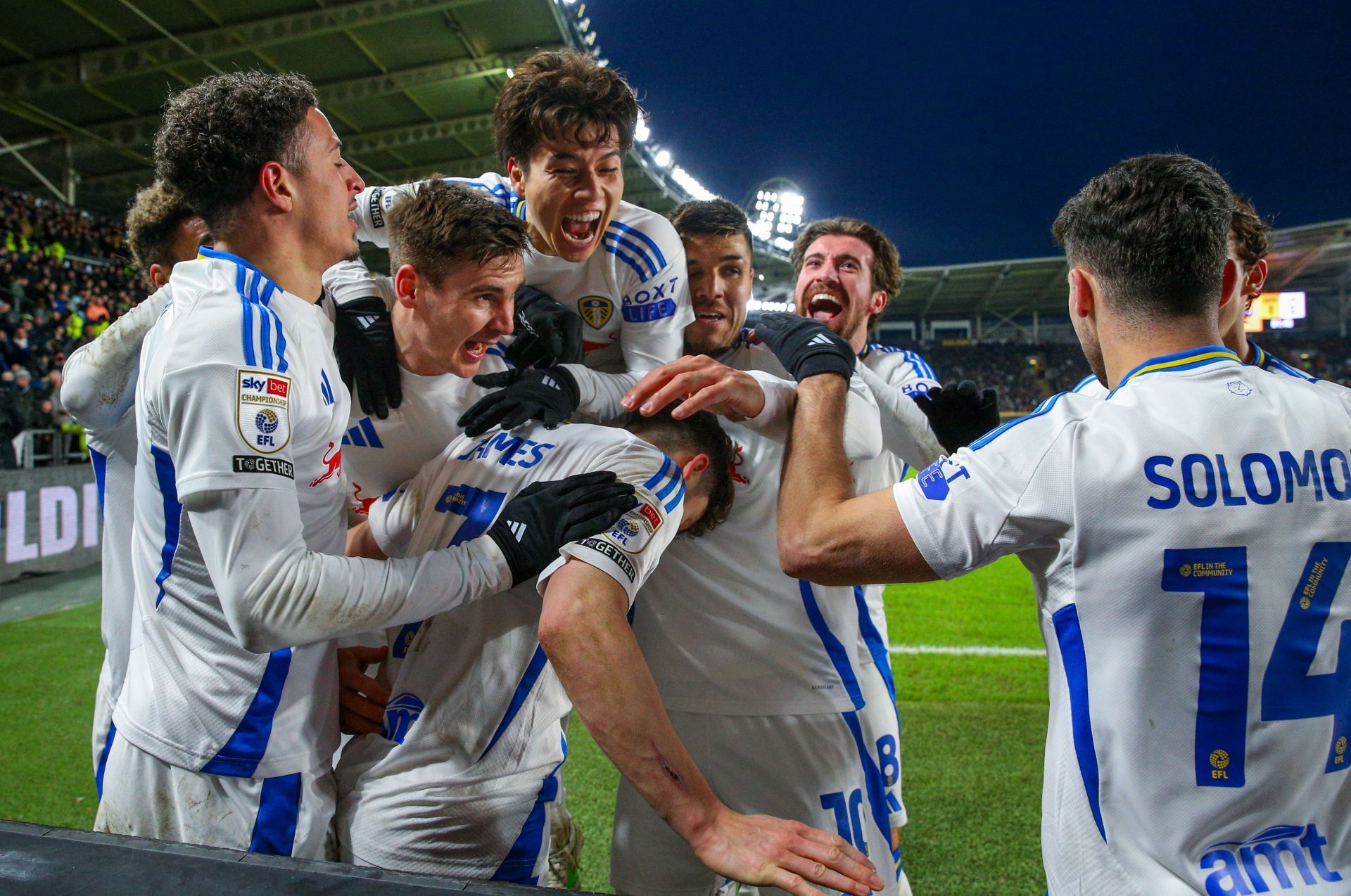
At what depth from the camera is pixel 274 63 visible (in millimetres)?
13914

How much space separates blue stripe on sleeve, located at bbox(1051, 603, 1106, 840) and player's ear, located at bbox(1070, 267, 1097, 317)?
0.65 metres

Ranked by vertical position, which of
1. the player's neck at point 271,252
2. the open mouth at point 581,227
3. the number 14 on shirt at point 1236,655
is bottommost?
the number 14 on shirt at point 1236,655

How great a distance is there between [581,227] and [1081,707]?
2126 millimetres

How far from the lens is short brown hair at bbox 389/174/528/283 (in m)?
2.21

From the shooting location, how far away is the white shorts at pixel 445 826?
5.70 feet

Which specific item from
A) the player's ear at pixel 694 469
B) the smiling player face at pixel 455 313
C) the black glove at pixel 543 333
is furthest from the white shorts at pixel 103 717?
the player's ear at pixel 694 469

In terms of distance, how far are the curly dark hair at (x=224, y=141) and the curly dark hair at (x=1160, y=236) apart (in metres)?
1.78

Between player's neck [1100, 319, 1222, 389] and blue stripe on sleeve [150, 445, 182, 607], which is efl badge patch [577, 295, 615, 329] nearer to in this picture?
blue stripe on sleeve [150, 445, 182, 607]

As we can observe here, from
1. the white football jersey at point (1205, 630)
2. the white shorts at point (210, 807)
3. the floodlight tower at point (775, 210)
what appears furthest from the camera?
the floodlight tower at point (775, 210)

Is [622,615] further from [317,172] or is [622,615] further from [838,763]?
[317,172]

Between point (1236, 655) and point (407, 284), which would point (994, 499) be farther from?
point (407, 284)

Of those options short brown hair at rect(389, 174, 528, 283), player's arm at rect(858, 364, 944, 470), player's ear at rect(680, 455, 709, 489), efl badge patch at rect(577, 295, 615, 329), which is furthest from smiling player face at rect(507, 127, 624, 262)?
player's arm at rect(858, 364, 944, 470)

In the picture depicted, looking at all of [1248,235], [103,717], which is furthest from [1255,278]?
[103,717]

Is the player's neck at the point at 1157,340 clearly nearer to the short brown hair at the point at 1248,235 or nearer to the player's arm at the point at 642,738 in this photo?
the player's arm at the point at 642,738
